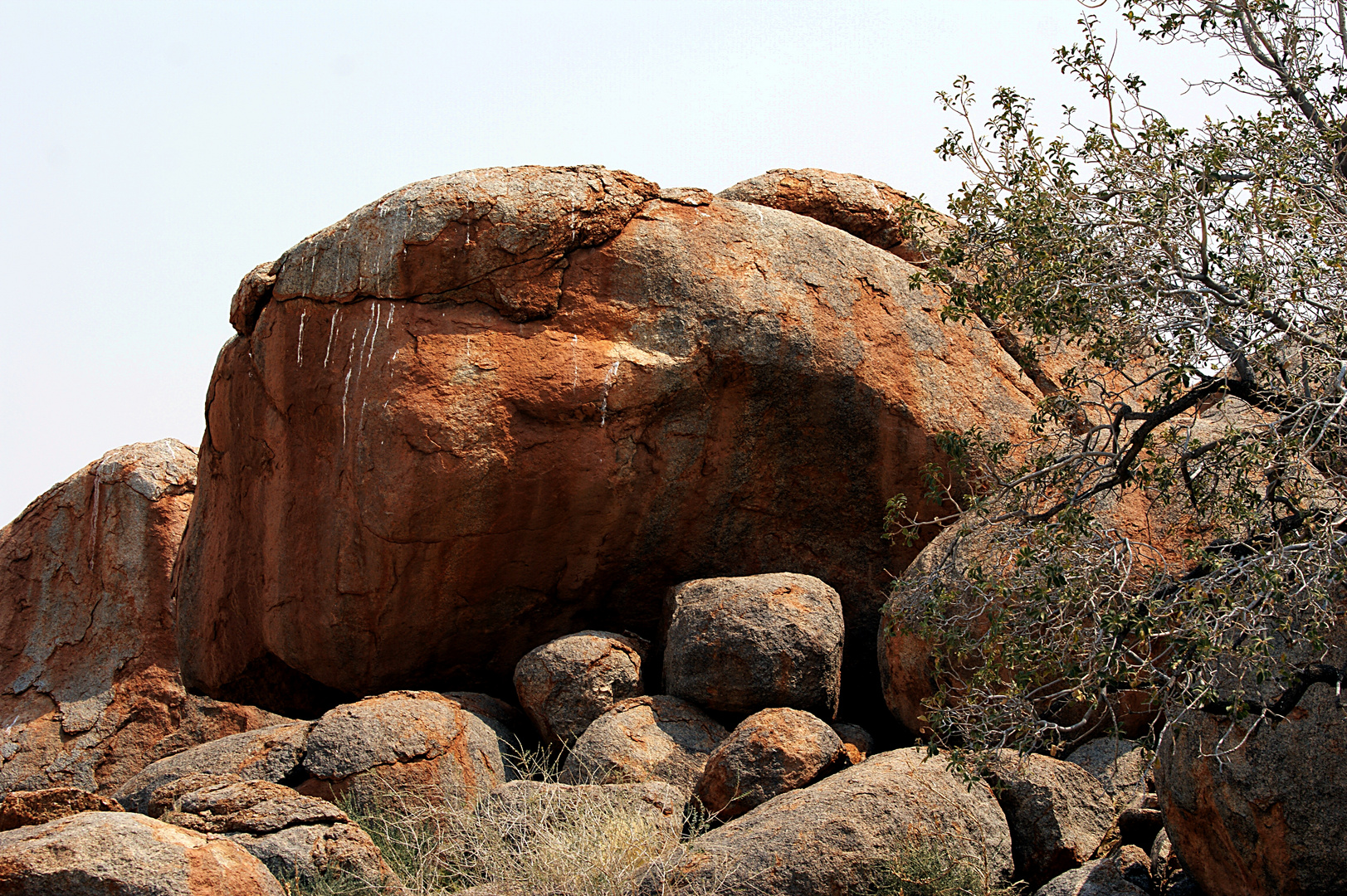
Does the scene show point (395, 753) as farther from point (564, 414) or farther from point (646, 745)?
point (564, 414)

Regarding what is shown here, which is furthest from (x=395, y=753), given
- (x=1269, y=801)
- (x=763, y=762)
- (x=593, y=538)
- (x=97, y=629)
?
(x=97, y=629)

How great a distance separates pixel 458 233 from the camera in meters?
7.27

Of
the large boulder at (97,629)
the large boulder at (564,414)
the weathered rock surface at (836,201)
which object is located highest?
the weathered rock surface at (836,201)

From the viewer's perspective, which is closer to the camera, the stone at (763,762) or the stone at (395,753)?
the stone at (763,762)

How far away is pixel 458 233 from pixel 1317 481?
4681 millimetres

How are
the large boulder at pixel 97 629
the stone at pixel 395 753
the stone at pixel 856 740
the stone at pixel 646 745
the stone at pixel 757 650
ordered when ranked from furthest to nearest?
the large boulder at pixel 97 629 < the stone at pixel 757 650 < the stone at pixel 856 740 < the stone at pixel 646 745 < the stone at pixel 395 753

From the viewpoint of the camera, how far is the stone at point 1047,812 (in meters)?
5.30

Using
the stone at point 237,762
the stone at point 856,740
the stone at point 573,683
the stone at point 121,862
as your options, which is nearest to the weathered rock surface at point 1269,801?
the stone at point 856,740

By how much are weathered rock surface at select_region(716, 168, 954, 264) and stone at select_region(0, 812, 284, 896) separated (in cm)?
600

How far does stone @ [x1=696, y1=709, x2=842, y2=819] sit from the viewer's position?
5.57 m

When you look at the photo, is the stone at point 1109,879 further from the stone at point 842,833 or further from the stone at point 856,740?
the stone at point 856,740

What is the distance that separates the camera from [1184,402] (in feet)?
16.5

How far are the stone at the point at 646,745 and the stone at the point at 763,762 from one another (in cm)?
31

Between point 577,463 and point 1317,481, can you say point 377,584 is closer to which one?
point 577,463
